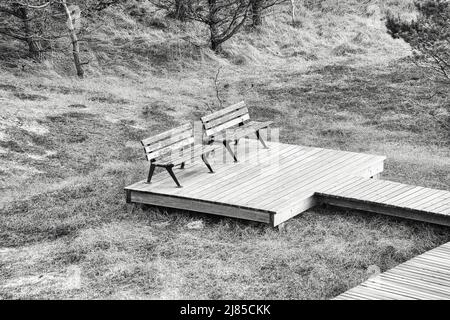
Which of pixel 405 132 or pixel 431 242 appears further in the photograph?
pixel 405 132

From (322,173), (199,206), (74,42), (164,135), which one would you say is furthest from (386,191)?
(74,42)

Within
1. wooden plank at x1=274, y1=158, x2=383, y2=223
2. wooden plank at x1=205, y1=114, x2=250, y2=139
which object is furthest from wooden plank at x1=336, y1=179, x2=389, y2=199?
wooden plank at x1=205, y1=114, x2=250, y2=139

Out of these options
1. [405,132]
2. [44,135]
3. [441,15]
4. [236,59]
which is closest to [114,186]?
[44,135]

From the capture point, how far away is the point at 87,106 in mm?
16828

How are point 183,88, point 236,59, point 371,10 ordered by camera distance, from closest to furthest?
point 183,88 → point 236,59 → point 371,10

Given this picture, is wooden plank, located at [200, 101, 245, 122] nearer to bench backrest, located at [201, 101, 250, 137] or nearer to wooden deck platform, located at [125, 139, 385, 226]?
bench backrest, located at [201, 101, 250, 137]

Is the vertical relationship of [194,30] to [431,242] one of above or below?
above

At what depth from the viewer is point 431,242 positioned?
31.2 feet

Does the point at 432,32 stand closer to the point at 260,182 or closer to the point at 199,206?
the point at 260,182

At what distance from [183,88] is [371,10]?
1171cm

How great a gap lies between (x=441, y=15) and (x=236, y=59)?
8185 millimetres
